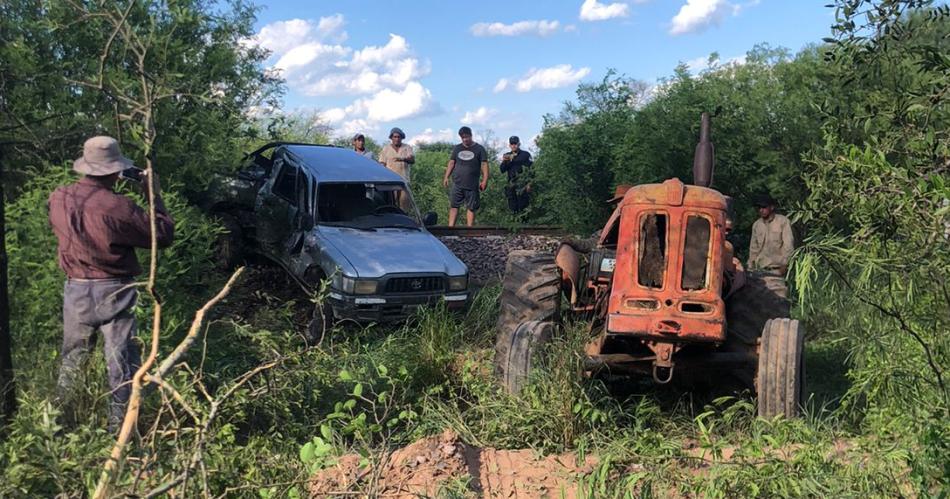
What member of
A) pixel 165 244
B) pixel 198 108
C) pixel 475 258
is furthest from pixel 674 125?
pixel 165 244

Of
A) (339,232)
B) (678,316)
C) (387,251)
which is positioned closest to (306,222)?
(339,232)

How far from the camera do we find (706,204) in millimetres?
5523

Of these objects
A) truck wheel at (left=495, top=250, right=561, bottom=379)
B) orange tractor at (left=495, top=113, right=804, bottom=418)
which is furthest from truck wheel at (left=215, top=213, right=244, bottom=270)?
orange tractor at (left=495, top=113, right=804, bottom=418)

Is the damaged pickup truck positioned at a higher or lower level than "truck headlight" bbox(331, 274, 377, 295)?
higher

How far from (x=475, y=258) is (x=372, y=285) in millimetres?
3767

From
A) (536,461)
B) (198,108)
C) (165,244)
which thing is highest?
(198,108)

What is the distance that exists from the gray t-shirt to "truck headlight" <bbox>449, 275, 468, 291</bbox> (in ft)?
19.5

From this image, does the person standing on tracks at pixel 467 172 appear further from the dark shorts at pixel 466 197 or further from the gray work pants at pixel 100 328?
the gray work pants at pixel 100 328

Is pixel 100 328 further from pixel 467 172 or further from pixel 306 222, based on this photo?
pixel 467 172

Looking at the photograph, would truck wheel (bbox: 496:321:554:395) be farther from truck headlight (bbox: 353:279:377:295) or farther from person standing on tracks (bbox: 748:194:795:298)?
person standing on tracks (bbox: 748:194:795:298)

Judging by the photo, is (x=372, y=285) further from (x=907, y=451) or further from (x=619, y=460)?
(x=907, y=451)

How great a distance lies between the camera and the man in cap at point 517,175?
49.4 ft

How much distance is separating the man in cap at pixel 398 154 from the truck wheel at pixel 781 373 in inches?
346

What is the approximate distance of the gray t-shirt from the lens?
14.2 m
